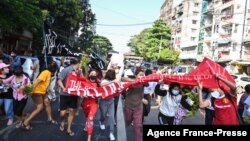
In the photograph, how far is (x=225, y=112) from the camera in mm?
6781

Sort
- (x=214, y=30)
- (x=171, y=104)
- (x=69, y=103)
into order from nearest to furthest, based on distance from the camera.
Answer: (x=171, y=104)
(x=69, y=103)
(x=214, y=30)

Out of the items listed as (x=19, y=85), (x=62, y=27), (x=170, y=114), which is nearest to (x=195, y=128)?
(x=170, y=114)

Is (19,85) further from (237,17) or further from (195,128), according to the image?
(237,17)

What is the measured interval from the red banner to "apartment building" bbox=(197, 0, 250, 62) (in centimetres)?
4237

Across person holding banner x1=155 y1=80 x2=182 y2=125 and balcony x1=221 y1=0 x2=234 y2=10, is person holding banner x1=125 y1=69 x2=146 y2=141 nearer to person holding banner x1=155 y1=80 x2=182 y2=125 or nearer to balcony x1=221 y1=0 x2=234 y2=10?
person holding banner x1=155 y1=80 x2=182 y2=125

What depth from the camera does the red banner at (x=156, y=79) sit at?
730 centimetres

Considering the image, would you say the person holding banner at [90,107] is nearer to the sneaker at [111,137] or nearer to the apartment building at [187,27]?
the sneaker at [111,137]

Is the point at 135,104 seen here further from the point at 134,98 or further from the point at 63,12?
the point at 63,12

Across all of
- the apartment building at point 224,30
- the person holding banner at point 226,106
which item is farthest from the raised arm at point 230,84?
the apartment building at point 224,30

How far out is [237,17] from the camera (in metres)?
56.4

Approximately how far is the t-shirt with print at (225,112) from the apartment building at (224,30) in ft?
148

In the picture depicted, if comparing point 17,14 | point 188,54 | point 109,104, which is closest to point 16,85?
point 109,104

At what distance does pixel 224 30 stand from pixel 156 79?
55676 millimetres

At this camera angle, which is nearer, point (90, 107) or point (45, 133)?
point (90, 107)
